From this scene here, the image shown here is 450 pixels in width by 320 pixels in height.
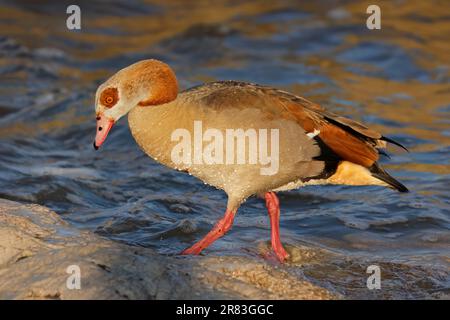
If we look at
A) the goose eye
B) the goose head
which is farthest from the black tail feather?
the goose eye

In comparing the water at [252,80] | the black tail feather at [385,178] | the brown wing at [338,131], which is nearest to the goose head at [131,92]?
the brown wing at [338,131]

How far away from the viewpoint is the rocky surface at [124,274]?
4.89 metres

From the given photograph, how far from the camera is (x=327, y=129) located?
650 cm

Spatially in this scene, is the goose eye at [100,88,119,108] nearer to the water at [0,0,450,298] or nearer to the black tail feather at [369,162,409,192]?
the water at [0,0,450,298]

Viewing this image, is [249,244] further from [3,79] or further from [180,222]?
[3,79]

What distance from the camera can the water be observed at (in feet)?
24.0

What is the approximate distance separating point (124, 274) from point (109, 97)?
1.71 meters

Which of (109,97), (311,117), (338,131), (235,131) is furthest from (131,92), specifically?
(338,131)

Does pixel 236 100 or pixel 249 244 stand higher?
pixel 236 100

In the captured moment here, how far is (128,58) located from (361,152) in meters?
8.02

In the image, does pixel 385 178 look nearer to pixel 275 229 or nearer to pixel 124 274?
pixel 275 229

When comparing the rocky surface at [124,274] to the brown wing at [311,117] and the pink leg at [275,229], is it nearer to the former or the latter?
the pink leg at [275,229]

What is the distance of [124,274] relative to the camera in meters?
5.02
